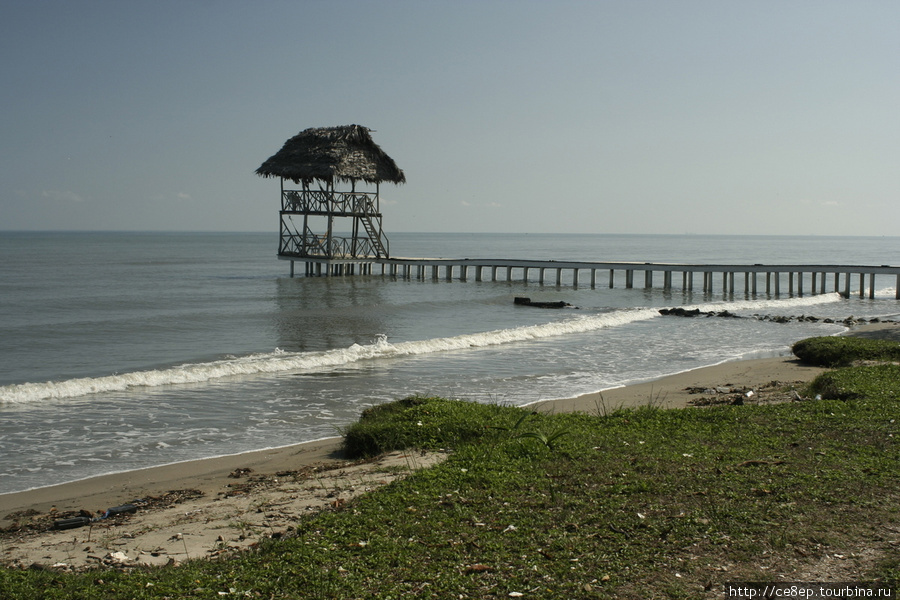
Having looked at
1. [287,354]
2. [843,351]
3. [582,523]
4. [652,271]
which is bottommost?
[287,354]

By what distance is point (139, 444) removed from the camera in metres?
10.0

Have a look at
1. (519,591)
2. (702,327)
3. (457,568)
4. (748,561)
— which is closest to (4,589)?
(457,568)

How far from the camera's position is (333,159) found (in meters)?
40.7

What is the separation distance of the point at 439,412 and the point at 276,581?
Result: 464cm

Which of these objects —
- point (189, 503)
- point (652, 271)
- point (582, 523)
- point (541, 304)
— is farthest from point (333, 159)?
point (582, 523)

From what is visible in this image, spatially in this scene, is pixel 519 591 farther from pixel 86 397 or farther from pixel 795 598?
pixel 86 397

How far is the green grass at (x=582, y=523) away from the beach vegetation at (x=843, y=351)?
6969 millimetres

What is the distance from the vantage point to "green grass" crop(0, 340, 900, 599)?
425 centimetres

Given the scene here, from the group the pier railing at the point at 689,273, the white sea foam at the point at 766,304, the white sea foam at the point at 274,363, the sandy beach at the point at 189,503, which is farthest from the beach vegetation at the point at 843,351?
the pier railing at the point at 689,273

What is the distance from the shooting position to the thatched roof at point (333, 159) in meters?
40.8

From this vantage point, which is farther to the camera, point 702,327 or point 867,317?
point 867,317

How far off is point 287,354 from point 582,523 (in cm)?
1428

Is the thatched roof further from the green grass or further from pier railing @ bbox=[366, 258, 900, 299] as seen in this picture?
the green grass

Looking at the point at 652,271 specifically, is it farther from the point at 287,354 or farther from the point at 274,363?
the point at 274,363
